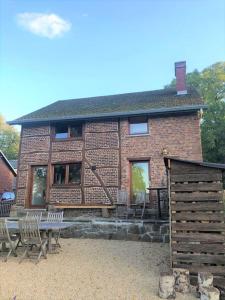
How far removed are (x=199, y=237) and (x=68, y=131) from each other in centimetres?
902

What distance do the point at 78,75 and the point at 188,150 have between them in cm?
1091

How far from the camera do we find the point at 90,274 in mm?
5434

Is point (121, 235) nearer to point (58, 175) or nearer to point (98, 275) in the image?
point (98, 275)

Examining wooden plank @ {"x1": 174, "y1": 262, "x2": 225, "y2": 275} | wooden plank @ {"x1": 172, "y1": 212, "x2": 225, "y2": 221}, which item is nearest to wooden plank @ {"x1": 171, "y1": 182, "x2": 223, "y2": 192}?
wooden plank @ {"x1": 172, "y1": 212, "x2": 225, "y2": 221}

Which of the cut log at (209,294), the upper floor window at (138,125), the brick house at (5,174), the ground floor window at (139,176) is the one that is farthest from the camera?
the brick house at (5,174)

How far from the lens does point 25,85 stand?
14773 mm

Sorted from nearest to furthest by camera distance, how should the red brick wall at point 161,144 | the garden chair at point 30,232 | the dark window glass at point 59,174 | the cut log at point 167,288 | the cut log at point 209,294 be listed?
the cut log at point 209,294 → the cut log at point 167,288 → the garden chair at point 30,232 → the red brick wall at point 161,144 → the dark window glass at point 59,174

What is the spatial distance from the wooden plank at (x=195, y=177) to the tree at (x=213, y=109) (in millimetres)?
12781

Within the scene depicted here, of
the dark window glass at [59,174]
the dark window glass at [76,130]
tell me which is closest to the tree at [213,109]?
the dark window glass at [76,130]

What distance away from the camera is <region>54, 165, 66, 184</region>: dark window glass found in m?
12.5

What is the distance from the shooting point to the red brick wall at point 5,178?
22656 mm

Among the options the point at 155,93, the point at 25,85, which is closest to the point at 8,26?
the point at 25,85

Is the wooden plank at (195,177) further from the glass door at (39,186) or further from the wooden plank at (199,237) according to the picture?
the glass door at (39,186)

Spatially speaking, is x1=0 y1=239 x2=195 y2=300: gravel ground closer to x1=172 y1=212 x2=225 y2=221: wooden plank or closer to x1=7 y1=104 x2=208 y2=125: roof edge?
x1=172 y1=212 x2=225 y2=221: wooden plank
